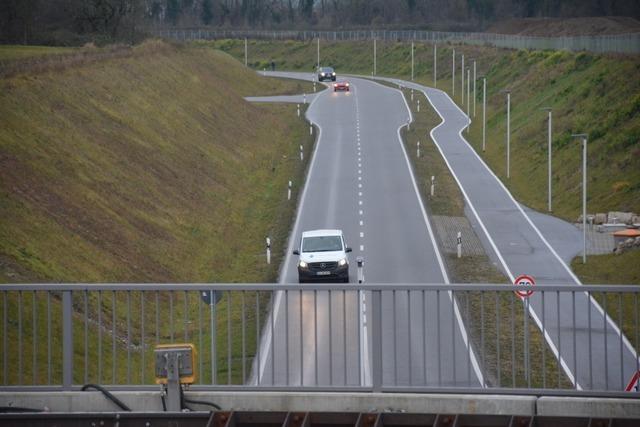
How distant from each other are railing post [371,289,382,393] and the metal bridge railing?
2cm

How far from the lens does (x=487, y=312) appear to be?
3281cm

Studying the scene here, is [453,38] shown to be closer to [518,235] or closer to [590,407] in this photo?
[518,235]

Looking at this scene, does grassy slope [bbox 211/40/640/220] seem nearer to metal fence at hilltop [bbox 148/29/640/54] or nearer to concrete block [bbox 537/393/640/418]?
metal fence at hilltop [bbox 148/29/640/54]

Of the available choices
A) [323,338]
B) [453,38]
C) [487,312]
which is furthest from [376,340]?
[453,38]

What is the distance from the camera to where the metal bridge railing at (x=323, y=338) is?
37.7 feet

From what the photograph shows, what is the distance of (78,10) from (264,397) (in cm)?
8589

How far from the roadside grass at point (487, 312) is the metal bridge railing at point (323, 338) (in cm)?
10

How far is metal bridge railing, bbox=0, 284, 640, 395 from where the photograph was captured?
37.7 feet

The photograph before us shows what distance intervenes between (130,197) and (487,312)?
688 inches

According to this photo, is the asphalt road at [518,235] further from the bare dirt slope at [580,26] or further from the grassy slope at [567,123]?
the bare dirt slope at [580,26]

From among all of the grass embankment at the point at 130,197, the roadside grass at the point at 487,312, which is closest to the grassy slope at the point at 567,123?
the roadside grass at the point at 487,312

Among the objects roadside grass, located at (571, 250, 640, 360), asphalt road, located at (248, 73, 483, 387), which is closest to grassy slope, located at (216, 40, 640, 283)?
roadside grass, located at (571, 250, 640, 360)

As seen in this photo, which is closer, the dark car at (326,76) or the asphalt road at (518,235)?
the asphalt road at (518,235)

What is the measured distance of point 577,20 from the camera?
148 metres
